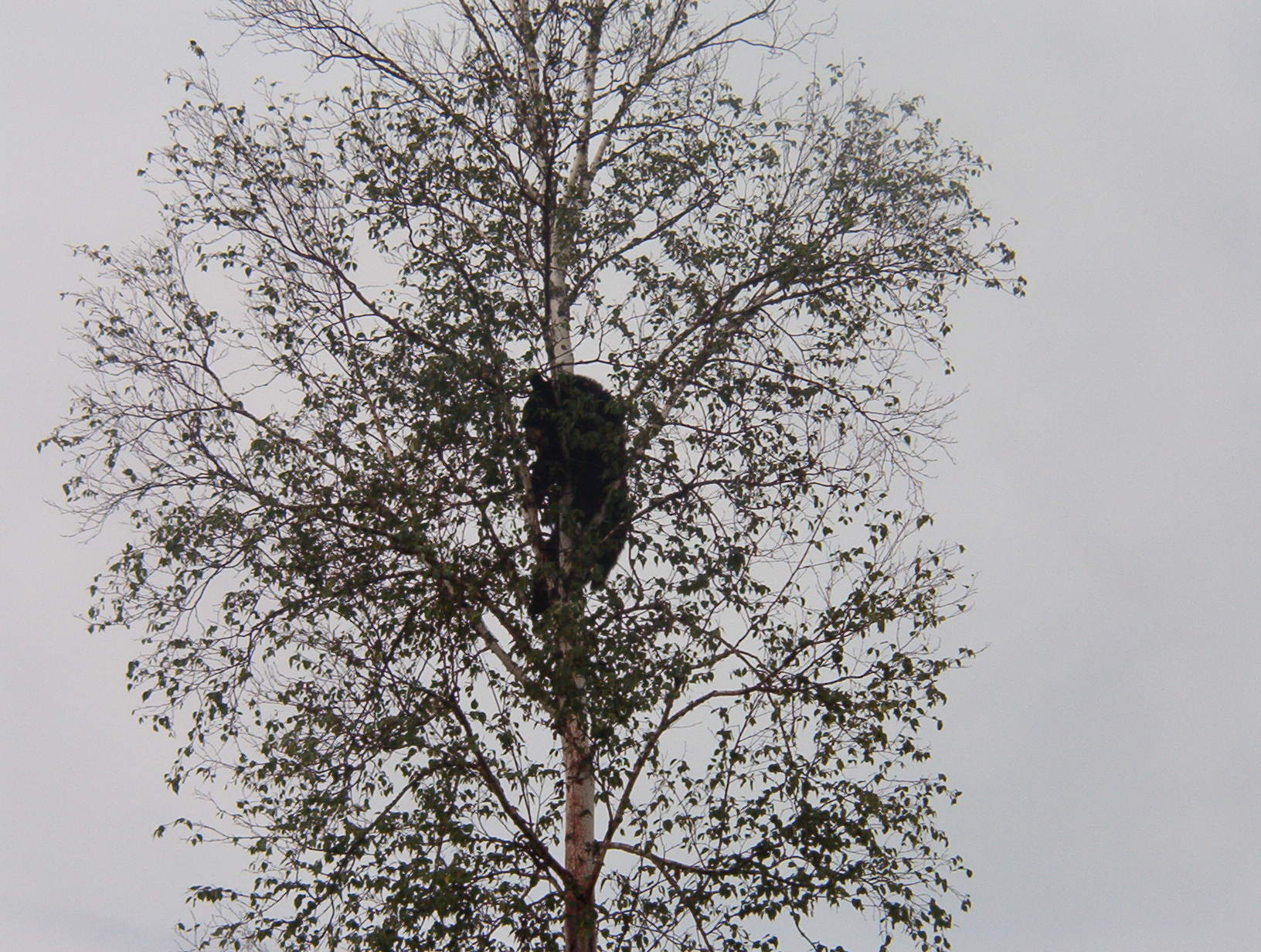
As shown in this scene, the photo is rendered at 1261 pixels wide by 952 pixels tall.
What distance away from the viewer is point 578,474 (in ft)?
34.1

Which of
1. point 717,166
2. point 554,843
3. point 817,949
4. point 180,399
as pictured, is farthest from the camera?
point 717,166

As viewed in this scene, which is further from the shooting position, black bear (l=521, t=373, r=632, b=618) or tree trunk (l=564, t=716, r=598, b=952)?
black bear (l=521, t=373, r=632, b=618)

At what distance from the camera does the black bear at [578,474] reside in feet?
31.3

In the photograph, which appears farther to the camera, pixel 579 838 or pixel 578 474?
pixel 578 474

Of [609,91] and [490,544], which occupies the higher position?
[609,91]

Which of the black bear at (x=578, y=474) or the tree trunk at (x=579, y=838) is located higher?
the black bear at (x=578, y=474)

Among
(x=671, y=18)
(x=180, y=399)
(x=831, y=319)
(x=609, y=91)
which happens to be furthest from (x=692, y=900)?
(x=671, y=18)

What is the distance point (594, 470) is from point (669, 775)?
2.39m

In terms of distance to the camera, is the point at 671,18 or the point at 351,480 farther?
the point at 671,18

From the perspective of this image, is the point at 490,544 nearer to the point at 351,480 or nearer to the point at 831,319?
the point at 351,480

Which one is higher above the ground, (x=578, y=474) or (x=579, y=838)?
(x=578, y=474)

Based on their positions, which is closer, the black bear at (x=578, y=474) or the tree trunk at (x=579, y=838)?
the tree trunk at (x=579, y=838)

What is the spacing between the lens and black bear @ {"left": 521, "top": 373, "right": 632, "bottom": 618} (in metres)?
9.53

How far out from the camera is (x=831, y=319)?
10.7 meters
